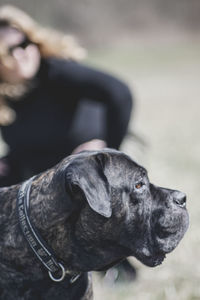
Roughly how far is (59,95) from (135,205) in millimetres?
1741

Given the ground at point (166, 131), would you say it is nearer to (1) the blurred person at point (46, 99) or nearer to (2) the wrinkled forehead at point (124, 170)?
(1) the blurred person at point (46, 99)

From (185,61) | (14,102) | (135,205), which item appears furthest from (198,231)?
(185,61)

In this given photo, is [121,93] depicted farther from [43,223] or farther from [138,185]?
[43,223]

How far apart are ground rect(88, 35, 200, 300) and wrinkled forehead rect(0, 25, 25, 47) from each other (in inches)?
53.5

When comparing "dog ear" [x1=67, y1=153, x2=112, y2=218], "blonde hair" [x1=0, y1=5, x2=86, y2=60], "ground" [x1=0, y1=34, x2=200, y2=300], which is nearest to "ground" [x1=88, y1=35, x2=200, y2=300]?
"ground" [x1=0, y1=34, x2=200, y2=300]

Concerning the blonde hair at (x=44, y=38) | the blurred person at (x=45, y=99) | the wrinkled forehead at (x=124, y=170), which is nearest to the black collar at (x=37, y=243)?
the wrinkled forehead at (x=124, y=170)

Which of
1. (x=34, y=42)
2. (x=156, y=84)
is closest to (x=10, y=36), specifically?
(x=34, y=42)

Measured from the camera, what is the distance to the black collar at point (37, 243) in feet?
8.77

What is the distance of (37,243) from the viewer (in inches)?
105

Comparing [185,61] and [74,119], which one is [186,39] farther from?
[74,119]

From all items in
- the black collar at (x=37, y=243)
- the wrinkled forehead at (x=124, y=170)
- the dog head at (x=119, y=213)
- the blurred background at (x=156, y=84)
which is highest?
the wrinkled forehead at (x=124, y=170)

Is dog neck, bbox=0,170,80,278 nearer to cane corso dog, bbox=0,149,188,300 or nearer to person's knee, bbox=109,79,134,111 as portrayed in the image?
cane corso dog, bbox=0,149,188,300

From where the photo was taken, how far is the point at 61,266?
2.73m

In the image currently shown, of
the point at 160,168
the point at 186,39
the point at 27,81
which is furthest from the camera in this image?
the point at 186,39
